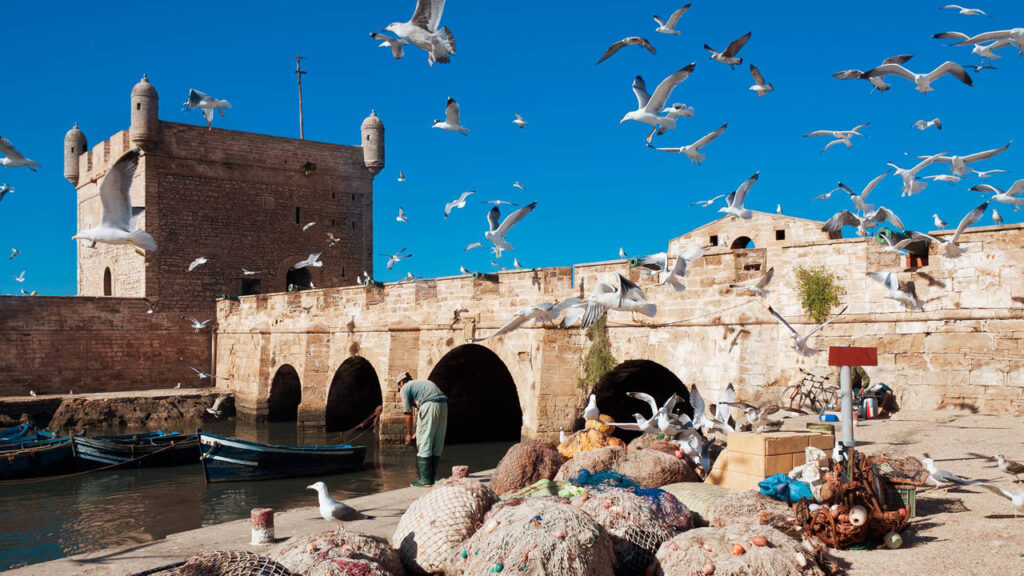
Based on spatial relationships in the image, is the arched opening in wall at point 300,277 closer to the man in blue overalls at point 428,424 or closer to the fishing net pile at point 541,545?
the man in blue overalls at point 428,424

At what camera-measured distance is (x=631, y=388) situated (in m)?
15.0

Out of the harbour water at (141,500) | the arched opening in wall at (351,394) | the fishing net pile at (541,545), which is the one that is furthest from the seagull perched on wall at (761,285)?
the arched opening in wall at (351,394)

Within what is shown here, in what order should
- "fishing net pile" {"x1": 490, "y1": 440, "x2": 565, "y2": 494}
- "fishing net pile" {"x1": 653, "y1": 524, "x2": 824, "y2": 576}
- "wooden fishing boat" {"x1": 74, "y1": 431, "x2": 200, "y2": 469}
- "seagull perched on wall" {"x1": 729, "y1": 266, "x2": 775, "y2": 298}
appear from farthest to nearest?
"wooden fishing boat" {"x1": 74, "y1": 431, "x2": 200, "y2": 469}
"seagull perched on wall" {"x1": 729, "y1": 266, "x2": 775, "y2": 298}
"fishing net pile" {"x1": 490, "y1": 440, "x2": 565, "y2": 494}
"fishing net pile" {"x1": 653, "y1": 524, "x2": 824, "y2": 576}

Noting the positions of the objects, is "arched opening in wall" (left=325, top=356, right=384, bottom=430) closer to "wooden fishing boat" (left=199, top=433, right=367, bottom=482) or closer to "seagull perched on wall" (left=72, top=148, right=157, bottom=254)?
"wooden fishing boat" (left=199, top=433, right=367, bottom=482)

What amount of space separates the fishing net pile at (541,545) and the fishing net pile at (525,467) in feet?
8.85

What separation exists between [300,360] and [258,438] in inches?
Result: 89.6

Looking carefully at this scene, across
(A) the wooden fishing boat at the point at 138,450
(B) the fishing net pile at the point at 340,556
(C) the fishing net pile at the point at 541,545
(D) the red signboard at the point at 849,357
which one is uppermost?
(D) the red signboard at the point at 849,357

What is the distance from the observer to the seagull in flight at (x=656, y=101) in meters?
8.27

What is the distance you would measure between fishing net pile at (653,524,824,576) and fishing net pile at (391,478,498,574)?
1426 millimetres

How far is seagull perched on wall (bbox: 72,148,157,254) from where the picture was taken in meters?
6.92

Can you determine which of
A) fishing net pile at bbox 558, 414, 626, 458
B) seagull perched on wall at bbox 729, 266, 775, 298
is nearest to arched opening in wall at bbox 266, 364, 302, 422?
fishing net pile at bbox 558, 414, 626, 458

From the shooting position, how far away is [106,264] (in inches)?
1280

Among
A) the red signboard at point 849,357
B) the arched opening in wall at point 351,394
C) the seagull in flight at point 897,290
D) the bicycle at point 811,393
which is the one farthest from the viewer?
the arched opening in wall at point 351,394

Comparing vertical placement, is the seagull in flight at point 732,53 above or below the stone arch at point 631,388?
above
